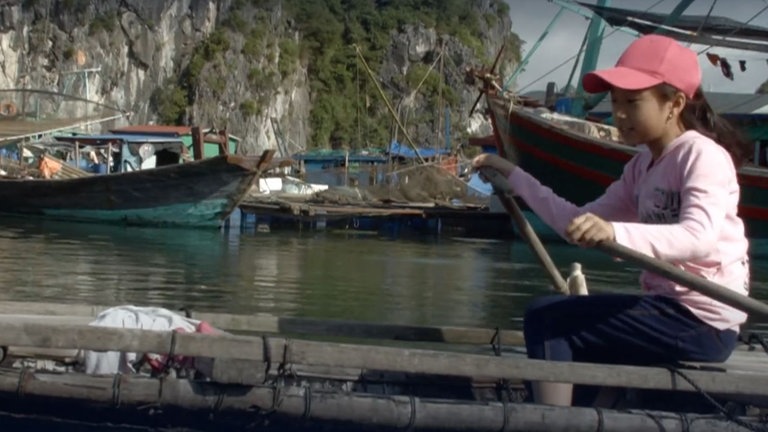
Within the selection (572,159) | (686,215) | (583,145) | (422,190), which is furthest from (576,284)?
(422,190)

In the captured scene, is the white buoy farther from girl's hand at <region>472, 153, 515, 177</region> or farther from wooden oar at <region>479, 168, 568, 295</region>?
girl's hand at <region>472, 153, 515, 177</region>

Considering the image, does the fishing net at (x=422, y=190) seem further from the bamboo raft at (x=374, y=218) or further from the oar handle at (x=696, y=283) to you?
the oar handle at (x=696, y=283)

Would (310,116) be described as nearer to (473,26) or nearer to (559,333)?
(473,26)

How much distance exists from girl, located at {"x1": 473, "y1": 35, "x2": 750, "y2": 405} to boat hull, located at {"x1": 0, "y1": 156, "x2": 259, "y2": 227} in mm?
17094

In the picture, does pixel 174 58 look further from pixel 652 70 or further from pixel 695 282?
pixel 695 282

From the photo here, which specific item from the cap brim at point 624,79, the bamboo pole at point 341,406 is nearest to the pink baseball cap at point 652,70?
the cap brim at point 624,79

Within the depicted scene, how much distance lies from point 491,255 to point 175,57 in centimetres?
4710

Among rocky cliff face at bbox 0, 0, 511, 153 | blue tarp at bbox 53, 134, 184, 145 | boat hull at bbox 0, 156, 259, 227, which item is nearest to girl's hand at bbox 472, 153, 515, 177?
boat hull at bbox 0, 156, 259, 227

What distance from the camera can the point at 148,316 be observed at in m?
3.48

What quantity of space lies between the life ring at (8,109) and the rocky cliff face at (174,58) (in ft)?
115

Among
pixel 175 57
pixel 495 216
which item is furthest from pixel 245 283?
pixel 175 57

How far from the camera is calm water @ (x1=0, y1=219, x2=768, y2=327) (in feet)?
31.3

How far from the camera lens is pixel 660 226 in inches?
108

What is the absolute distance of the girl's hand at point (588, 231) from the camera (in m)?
2.62
